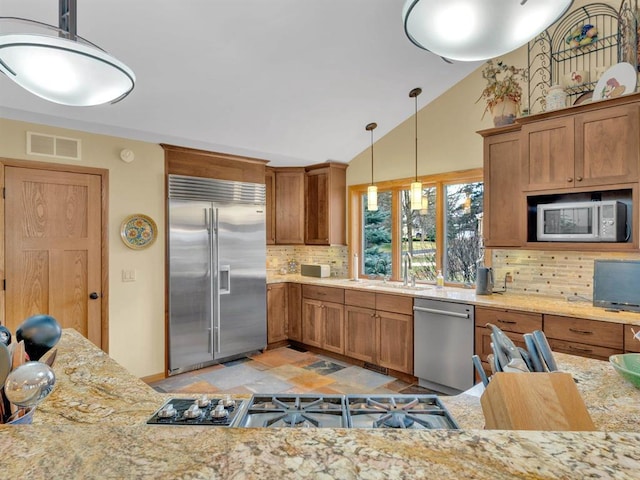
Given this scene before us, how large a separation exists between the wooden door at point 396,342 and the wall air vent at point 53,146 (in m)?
3.33

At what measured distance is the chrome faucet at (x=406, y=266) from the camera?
14.3 ft

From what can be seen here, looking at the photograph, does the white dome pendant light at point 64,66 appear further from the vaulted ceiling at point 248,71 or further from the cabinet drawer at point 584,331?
the cabinet drawer at point 584,331

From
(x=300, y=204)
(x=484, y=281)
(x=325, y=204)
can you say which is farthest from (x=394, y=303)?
(x=300, y=204)

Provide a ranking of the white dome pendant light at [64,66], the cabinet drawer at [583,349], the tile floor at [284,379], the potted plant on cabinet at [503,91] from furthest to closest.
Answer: the tile floor at [284,379] → the potted plant on cabinet at [503,91] → the cabinet drawer at [583,349] → the white dome pendant light at [64,66]

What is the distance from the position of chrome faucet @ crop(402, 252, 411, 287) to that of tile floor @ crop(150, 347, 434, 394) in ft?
3.52

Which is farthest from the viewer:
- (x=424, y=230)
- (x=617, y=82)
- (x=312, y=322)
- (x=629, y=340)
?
(x=312, y=322)

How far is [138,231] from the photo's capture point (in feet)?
12.5

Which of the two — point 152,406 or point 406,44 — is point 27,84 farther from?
point 406,44

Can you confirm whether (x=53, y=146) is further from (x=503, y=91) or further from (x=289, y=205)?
(x=503, y=91)

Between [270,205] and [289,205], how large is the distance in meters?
0.26

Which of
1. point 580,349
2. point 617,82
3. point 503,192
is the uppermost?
point 617,82

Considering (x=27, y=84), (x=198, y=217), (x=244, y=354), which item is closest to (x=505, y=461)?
(x=27, y=84)

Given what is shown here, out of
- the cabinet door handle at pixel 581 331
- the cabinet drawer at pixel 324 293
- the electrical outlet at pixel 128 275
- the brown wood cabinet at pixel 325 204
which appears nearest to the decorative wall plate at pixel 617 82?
the cabinet door handle at pixel 581 331

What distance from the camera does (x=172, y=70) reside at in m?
2.96
